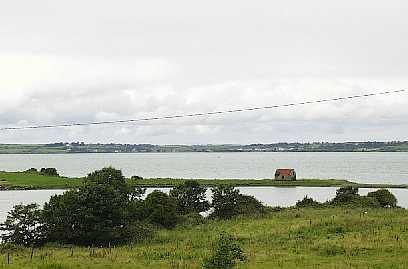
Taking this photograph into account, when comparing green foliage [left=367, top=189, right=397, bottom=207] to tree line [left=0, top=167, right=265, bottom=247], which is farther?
green foliage [left=367, top=189, right=397, bottom=207]

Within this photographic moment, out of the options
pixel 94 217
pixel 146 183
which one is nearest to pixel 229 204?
pixel 94 217

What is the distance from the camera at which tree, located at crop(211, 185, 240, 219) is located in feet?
208

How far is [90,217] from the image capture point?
148 ft

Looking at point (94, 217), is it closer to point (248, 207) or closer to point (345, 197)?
point (248, 207)

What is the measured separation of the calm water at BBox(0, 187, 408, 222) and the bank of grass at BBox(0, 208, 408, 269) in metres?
31.0

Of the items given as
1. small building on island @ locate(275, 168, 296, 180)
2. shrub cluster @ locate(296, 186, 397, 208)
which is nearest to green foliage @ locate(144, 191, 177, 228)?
shrub cluster @ locate(296, 186, 397, 208)

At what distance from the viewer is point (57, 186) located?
111750 millimetres

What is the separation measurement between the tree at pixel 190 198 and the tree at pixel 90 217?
19418mm

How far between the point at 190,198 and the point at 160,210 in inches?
555

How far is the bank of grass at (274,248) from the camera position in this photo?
31.3 metres

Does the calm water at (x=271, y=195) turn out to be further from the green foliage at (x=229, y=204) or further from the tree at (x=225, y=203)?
the tree at (x=225, y=203)

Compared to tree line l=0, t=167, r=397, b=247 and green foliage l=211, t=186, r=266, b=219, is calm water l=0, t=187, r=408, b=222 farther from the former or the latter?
tree line l=0, t=167, r=397, b=247

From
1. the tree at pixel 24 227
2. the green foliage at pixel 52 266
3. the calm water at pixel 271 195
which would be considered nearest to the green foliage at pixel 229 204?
the calm water at pixel 271 195

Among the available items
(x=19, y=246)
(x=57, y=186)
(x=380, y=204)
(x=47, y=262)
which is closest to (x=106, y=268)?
(x=47, y=262)
